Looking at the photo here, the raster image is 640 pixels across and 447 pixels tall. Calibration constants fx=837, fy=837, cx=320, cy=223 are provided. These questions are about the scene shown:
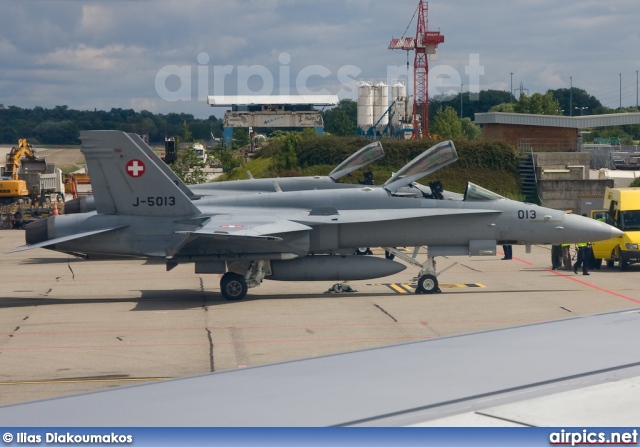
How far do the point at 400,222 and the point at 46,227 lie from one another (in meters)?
7.87

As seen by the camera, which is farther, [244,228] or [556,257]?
[556,257]

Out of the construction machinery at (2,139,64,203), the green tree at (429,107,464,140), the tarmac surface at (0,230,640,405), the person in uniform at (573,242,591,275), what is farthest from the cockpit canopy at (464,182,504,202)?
the green tree at (429,107,464,140)

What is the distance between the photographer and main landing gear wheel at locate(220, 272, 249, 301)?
18.8m

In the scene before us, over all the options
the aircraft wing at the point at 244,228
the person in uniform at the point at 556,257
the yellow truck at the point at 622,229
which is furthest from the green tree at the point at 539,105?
the aircraft wing at the point at 244,228

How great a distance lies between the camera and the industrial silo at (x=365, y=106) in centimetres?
10156

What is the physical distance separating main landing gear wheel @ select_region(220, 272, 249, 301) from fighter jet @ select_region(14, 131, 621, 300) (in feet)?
0.07

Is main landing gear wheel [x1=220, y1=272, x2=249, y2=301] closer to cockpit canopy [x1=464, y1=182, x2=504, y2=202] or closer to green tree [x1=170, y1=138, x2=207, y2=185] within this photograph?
cockpit canopy [x1=464, y1=182, x2=504, y2=202]

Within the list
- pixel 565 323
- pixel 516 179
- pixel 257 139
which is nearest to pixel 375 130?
pixel 257 139

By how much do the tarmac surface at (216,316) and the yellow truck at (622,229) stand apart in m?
0.60

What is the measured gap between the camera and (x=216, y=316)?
1678cm

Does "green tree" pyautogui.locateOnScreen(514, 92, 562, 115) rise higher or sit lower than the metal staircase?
higher

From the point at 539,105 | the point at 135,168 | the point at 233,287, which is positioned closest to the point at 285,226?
the point at 233,287

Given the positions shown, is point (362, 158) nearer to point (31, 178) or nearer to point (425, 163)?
point (425, 163)

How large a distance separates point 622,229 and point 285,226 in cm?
Result: 1181
